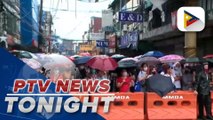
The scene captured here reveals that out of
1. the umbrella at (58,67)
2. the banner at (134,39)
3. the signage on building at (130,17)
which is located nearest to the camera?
the umbrella at (58,67)

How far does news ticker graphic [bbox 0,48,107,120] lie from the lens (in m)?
6.57

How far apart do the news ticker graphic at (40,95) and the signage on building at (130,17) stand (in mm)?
21562

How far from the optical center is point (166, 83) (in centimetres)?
995

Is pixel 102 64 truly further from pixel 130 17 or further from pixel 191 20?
pixel 130 17

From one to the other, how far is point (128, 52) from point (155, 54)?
73.9ft

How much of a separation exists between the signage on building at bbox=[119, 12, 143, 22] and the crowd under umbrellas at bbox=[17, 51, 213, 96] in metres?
8.66

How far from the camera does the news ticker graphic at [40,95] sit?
6574 mm

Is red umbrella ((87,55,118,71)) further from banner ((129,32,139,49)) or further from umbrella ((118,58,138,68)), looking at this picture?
banner ((129,32,139,49))

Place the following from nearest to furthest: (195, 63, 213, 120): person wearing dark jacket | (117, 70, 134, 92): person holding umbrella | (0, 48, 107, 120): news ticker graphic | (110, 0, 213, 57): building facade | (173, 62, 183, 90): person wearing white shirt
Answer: (0, 48, 107, 120): news ticker graphic
(195, 63, 213, 120): person wearing dark jacket
(117, 70, 134, 92): person holding umbrella
(173, 62, 183, 90): person wearing white shirt
(110, 0, 213, 57): building facade

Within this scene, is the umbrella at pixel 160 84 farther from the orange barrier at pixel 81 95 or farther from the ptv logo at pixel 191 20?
the orange barrier at pixel 81 95

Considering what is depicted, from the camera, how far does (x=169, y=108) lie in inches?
410

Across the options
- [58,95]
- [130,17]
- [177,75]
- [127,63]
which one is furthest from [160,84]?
[130,17]

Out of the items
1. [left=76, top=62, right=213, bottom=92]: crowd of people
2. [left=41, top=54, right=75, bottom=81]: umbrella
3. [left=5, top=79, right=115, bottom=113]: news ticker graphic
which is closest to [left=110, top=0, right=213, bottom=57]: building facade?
[left=76, top=62, right=213, bottom=92]: crowd of people

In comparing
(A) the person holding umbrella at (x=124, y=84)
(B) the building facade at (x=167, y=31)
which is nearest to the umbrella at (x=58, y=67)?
(A) the person holding umbrella at (x=124, y=84)
